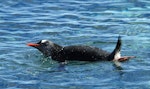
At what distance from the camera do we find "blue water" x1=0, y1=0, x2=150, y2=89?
35.1 feet

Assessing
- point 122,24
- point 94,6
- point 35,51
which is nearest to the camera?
point 35,51

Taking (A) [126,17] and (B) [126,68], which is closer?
(B) [126,68]

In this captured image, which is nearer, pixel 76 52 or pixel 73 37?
pixel 76 52

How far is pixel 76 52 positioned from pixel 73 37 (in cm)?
179

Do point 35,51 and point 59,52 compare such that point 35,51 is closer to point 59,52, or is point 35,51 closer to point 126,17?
point 59,52

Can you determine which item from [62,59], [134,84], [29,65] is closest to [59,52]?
[62,59]

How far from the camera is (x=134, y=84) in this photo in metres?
10.4

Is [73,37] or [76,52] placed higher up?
[73,37]

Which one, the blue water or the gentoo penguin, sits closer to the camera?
the blue water

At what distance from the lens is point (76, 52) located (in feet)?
40.3

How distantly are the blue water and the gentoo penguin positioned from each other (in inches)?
8.0

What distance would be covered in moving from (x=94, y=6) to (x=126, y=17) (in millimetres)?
1843

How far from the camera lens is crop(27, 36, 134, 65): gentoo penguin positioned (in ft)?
38.6

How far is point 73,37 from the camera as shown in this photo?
14.0 metres
